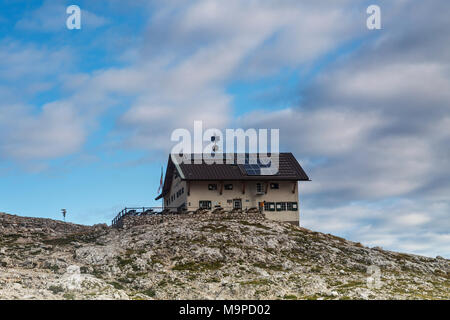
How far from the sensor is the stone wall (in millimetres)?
76438

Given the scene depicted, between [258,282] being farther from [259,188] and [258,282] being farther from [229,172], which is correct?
[229,172]

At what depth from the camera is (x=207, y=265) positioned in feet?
191

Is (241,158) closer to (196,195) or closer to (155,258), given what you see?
(196,195)

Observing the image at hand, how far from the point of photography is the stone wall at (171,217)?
3009 inches

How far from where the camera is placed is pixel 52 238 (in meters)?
71.6

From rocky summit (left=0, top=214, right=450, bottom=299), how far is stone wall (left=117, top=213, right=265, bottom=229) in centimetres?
124

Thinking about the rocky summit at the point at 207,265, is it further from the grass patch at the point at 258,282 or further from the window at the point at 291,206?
the window at the point at 291,206

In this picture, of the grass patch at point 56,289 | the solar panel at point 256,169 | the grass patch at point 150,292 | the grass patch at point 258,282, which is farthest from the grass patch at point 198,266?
the solar panel at point 256,169

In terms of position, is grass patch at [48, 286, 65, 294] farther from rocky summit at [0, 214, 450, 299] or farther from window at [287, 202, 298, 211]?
window at [287, 202, 298, 211]

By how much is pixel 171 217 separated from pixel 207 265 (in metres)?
20.1

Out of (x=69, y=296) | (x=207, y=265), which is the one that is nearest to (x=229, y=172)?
(x=207, y=265)

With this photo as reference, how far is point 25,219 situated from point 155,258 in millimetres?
40100
